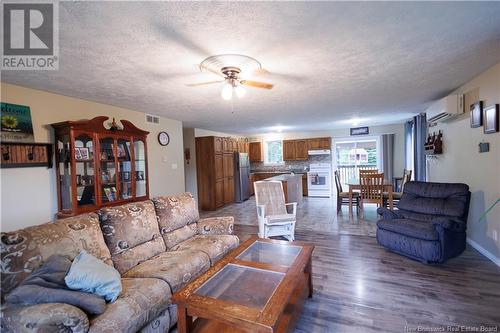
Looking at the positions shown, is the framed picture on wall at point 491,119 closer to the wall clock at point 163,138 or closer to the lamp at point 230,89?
the lamp at point 230,89

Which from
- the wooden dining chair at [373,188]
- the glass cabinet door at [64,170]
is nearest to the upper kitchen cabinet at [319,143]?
the wooden dining chair at [373,188]

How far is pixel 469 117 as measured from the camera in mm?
3158

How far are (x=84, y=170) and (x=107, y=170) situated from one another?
31cm

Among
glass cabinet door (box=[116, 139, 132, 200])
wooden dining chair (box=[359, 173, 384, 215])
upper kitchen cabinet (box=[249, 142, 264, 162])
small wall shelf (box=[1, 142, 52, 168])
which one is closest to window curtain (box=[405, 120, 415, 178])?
wooden dining chair (box=[359, 173, 384, 215])

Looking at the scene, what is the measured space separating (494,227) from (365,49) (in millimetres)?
2654

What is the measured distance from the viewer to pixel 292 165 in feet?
28.8

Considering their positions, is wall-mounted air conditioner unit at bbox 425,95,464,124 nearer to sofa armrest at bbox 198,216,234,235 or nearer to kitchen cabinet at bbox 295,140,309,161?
sofa armrest at bbox 198,216,234,235

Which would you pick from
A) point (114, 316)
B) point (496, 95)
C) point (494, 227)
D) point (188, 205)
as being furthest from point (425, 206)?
point (114, 316)

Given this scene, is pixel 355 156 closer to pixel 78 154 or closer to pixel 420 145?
pixel 420 145

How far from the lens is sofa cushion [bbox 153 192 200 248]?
2633mm

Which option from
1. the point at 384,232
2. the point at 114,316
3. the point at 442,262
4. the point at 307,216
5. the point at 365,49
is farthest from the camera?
the point at 307,216

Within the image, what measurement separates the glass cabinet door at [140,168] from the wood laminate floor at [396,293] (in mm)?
2964

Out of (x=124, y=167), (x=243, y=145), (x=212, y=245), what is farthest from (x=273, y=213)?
(x=243, y=145)

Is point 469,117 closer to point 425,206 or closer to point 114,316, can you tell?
point 425,206
